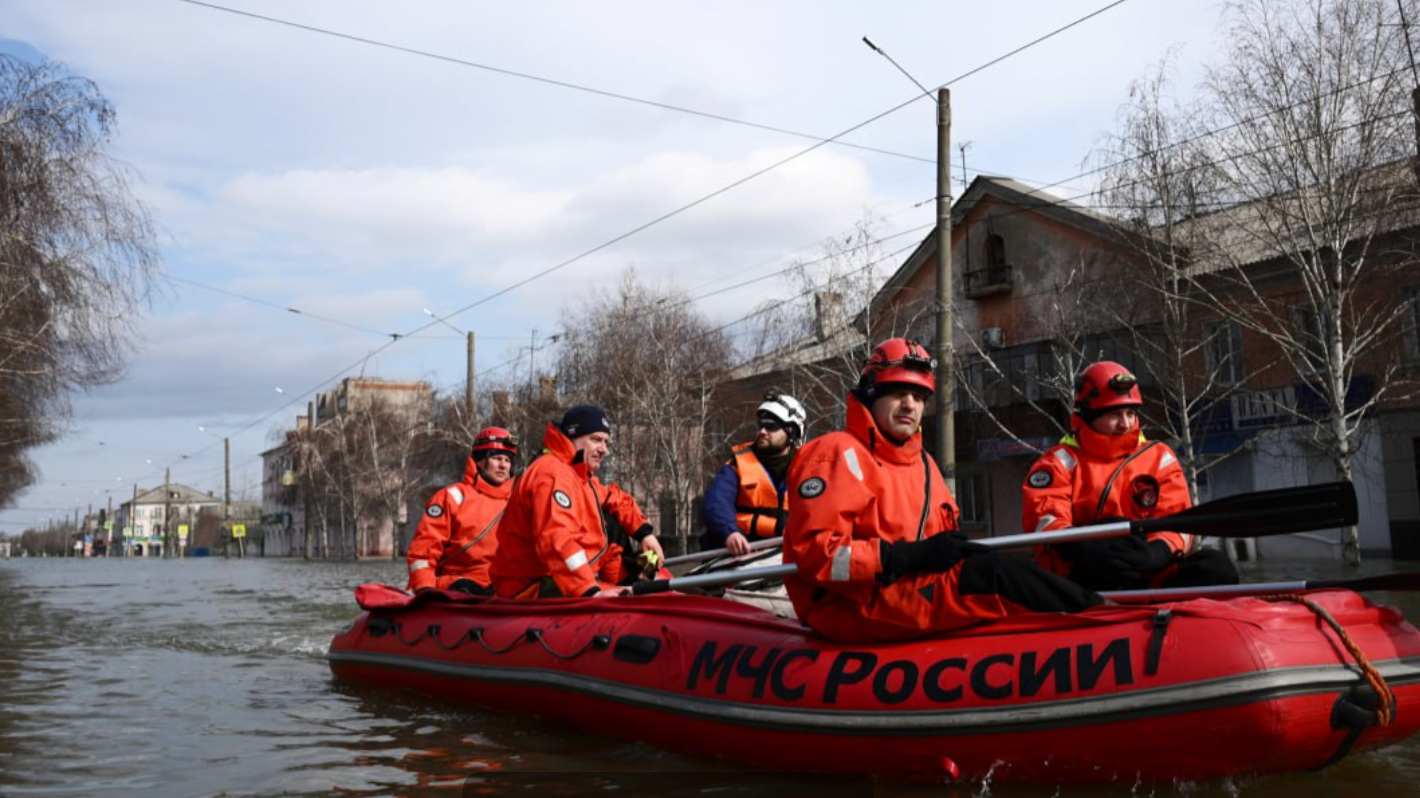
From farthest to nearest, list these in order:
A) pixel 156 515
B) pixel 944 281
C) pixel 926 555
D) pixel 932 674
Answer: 1. pixel 156 515
2. pixel 944 281
3. pixel 932 674
4. pixel 926 555

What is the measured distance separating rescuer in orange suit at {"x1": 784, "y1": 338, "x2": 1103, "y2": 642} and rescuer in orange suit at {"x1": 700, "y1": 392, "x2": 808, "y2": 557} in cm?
305

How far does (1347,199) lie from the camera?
63.1ft

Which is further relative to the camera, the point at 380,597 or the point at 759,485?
the point at 380,597

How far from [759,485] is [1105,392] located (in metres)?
2.98

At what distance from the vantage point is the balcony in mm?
29469

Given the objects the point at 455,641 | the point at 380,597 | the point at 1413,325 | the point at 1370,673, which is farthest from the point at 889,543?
the point at 1413,325

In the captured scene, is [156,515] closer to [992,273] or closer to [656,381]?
[656,381]

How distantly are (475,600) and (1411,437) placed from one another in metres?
20.8

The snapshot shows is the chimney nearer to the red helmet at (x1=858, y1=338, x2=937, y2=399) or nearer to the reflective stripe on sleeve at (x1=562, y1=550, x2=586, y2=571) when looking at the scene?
the reflective stripe on sleeve at (x1=562, y1=550, x2=586, y2=571)

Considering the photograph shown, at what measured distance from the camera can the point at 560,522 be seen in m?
8.07

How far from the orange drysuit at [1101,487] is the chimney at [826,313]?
19582 mm

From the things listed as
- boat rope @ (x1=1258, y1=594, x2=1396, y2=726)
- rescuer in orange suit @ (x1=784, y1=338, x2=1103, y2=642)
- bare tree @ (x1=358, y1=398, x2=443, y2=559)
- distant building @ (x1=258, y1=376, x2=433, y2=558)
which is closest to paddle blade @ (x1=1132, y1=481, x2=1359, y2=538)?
boat rope @ (x1=1258, y1=594, x2=1396, y2=726)

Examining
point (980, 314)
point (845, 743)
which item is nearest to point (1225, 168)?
point (980, 314)

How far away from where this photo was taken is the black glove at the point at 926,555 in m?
5.18
